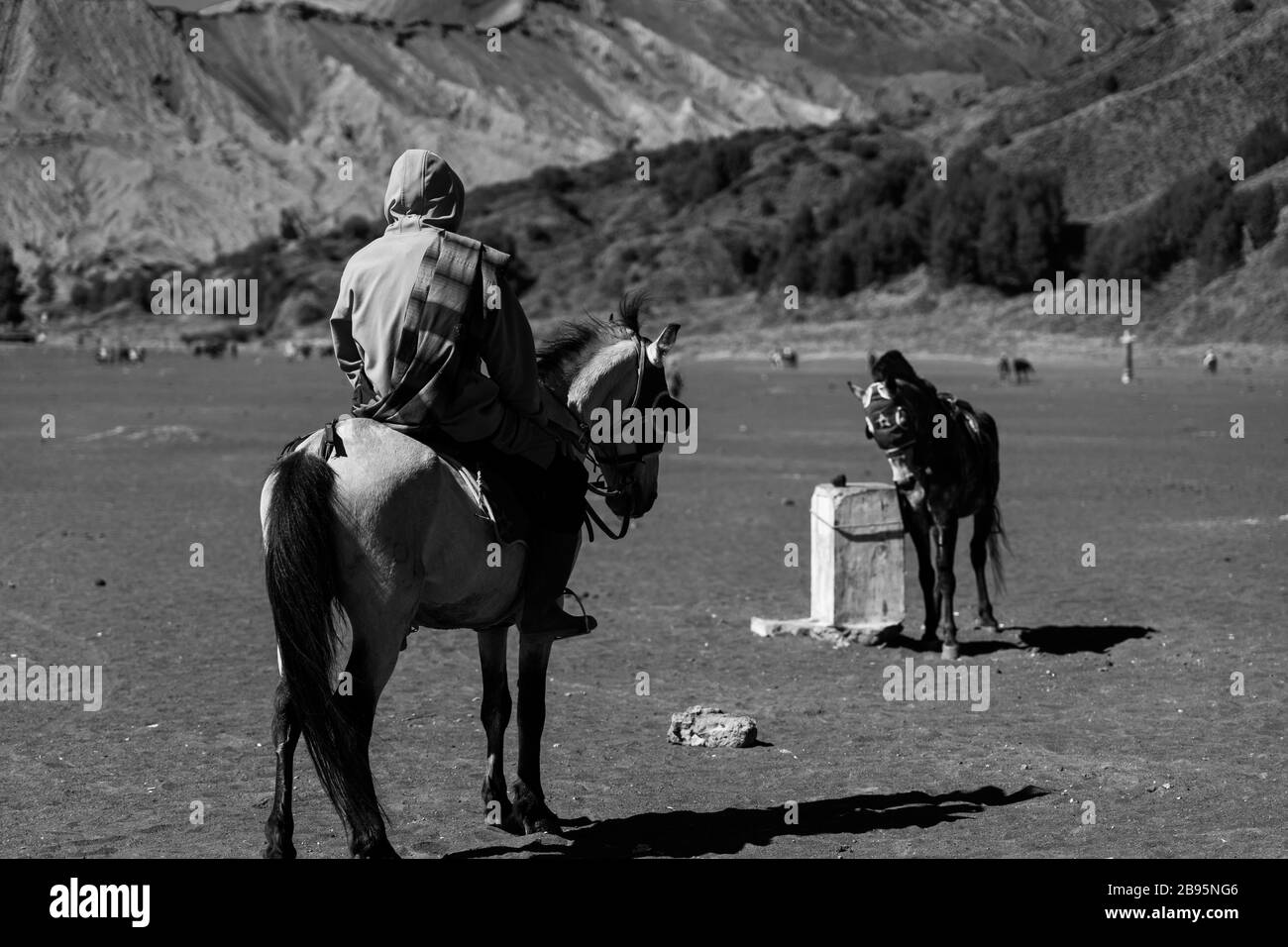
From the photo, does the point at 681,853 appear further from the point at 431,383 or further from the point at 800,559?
the point at 800,559

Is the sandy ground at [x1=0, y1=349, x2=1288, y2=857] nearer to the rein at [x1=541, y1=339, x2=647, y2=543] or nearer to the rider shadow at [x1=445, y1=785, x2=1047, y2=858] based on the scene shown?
the rider shadow at [x1=445, y1=785, x2=1047, y2=858]

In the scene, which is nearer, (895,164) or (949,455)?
(949,455)

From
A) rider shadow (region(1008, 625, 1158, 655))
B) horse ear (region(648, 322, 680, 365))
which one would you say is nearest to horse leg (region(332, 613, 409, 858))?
horse ear (region(648, 322, 680, 365))

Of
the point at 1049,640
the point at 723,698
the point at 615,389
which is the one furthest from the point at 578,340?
the point at 1049,640

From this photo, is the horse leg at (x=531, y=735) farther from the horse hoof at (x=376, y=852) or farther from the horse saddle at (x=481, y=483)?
the horse hoof at (x=376, y=852)

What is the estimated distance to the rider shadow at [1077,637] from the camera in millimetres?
13586

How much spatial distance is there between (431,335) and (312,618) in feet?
4.59

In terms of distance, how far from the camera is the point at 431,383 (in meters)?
7.55

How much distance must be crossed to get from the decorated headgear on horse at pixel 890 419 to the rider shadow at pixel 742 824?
4.39 metres

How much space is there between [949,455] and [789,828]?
19.4 ft

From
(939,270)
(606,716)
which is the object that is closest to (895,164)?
(939,270)

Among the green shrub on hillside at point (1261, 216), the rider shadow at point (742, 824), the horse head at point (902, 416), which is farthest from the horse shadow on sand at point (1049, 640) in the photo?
the green shrub on hillside at point (1261, 216)

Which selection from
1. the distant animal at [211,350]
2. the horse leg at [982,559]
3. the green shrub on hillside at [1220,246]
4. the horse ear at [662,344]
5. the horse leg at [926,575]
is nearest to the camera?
the horse ear at [662,344]

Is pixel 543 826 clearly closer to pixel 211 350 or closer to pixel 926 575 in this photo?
pixel 926 575
